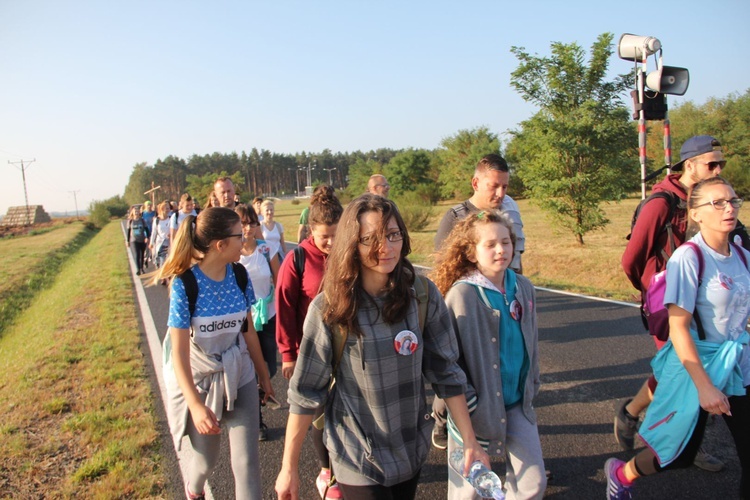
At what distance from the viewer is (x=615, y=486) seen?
9.66ft

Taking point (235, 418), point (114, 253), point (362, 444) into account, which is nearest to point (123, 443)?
point (235, 418)

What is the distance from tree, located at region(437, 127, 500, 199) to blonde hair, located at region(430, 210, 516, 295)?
181 feet

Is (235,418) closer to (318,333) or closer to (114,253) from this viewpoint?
(318,333)

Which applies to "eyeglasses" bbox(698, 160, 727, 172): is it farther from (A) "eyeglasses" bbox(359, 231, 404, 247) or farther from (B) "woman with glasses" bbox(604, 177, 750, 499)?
(A) "eyeglasses" bbox(359, 231, 404, 247)

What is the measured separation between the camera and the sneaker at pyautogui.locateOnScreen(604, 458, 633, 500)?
2910 millimetres

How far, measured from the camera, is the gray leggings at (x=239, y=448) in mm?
2779

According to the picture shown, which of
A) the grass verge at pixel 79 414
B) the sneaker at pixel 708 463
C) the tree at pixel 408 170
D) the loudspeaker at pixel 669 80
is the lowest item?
the sneaker at pixel 708 463

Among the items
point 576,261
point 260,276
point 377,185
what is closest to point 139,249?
point 377,185

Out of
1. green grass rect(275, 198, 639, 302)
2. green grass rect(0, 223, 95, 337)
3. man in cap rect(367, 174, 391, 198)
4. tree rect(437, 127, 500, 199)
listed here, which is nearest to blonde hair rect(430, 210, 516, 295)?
man in cap rect(367, 174, 391, 198)

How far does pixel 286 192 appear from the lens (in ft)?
393

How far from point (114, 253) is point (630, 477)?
75.2 ft

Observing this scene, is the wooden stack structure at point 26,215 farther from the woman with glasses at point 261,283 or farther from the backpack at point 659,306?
the backpack at point 659,306

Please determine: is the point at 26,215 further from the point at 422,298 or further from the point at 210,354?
the point at 422,298

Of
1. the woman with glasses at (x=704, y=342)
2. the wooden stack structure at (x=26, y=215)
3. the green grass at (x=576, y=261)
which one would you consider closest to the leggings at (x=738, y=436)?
the woman with glasses at (x=704, y=342)
